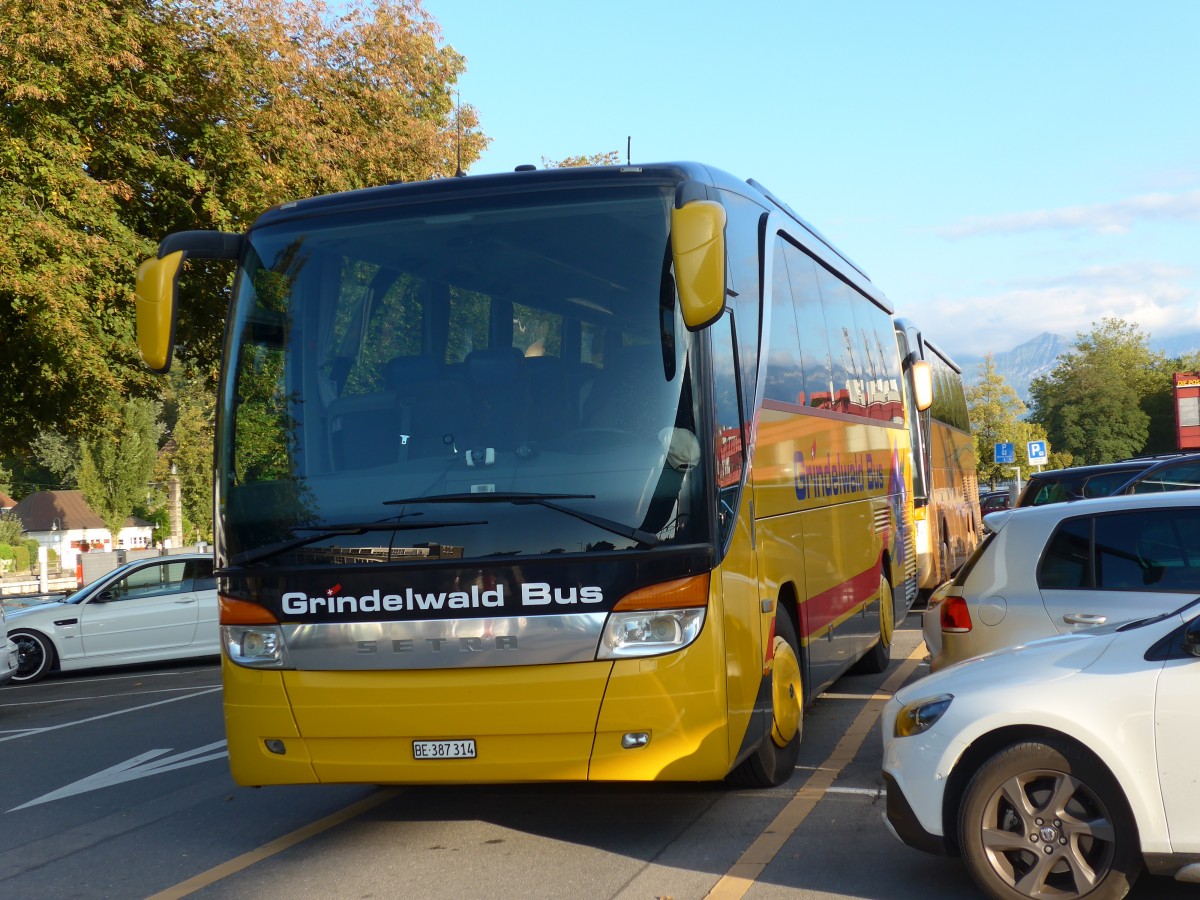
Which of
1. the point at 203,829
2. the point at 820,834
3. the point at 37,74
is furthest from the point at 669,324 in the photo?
the point at 37,74

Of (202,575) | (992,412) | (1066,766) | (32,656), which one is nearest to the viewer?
(1066,766)

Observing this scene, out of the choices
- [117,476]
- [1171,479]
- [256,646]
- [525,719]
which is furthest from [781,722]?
[117,476]

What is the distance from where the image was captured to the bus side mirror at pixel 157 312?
659cm

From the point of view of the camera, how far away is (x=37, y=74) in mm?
16062

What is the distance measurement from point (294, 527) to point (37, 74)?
11982 millimetres

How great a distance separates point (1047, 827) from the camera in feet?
16.5

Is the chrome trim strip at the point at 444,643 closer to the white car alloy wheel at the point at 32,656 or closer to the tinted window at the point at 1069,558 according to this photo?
the tinted window at the point at 1069,558

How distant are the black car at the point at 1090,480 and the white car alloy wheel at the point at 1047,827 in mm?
9621

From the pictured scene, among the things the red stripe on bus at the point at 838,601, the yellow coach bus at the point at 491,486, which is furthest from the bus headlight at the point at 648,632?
the red stripe on bus at the point at 838,601

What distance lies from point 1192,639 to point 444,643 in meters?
3.01

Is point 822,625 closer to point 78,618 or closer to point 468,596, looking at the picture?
point 468,596

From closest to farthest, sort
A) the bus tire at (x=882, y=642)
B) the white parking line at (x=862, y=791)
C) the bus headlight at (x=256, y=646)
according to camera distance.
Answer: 1. the bus headlight at (x=256, y=646)
2. the white parking line at (x=862, y=791)
3. the bus tire at (x=882, y=642)

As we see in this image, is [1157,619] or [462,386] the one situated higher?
[462,386]

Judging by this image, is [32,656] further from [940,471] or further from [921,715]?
[921,715]
